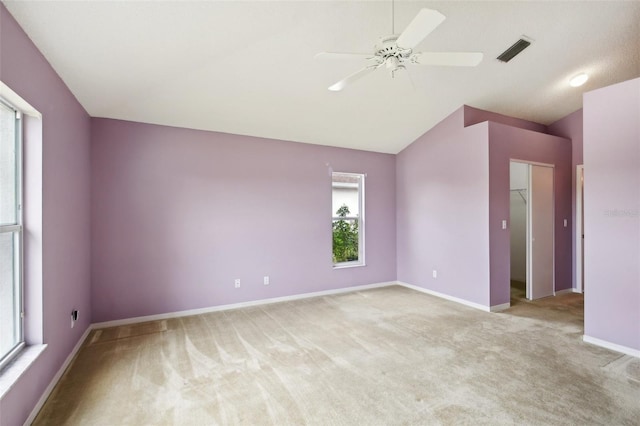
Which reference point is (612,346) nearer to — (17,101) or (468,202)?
(468,202)

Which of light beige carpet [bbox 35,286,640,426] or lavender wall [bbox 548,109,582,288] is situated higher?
lavender wall [bbox 548,109,582,288]

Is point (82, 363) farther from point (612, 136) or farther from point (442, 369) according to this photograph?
point (612, 136)

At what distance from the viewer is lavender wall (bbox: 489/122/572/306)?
13.3 feet

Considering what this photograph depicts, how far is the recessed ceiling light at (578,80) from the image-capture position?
403 centimetres

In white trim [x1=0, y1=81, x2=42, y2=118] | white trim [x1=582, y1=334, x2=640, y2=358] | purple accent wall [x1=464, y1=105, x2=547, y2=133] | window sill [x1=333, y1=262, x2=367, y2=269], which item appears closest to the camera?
white trim [x1=0, y1=81, x2=42, y2=118]

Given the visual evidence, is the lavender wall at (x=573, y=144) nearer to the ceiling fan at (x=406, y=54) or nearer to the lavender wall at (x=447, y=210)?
the lavender wall at (x=447, y=210)

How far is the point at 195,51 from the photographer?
8.46 feet

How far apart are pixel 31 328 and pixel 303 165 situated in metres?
3.49

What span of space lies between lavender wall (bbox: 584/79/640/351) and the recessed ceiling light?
135cm

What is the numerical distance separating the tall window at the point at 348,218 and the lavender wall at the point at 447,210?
0.78 metres

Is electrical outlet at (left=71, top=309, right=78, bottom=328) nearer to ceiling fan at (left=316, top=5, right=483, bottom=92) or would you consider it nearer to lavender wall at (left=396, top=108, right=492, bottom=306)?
ceiling fan at (left=316, top=5, right=483, bottom=92)

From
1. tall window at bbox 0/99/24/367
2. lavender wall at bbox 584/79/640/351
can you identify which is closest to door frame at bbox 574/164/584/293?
lavender wall at bbox 584/79/640/351

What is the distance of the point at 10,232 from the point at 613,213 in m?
4.91

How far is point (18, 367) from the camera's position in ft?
6.05
